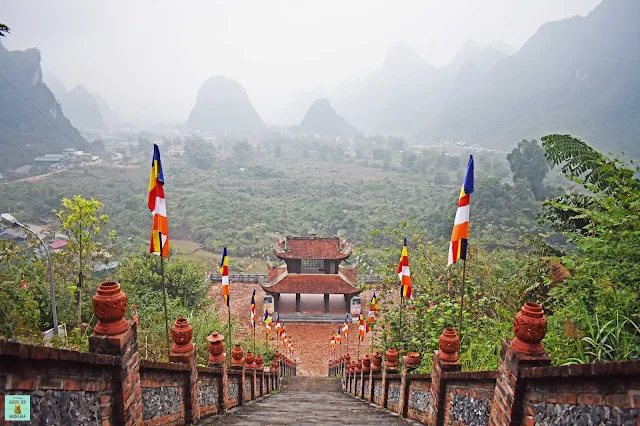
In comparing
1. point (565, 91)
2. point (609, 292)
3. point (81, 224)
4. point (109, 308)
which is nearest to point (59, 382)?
point (109, 308)

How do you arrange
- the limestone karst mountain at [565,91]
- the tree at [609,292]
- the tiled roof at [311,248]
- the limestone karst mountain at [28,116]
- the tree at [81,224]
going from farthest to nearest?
the limestone karst mountain at [28,116] < the limestone karst mountain at [565,91] < the tiled roof at [311,248] < the tree at [81,224] < the tree at [609,292]

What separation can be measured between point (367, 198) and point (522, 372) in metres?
74.2

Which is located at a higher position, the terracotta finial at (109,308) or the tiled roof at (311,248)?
the terracotta finial at (109,308)

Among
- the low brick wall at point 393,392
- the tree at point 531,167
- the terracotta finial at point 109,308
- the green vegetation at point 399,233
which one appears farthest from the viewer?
the tree at point 531,167

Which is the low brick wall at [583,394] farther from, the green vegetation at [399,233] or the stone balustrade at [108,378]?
the stone balustrade at [108,378]

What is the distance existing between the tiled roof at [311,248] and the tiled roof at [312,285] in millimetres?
1352

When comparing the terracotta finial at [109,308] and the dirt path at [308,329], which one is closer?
the terracotta finial at [109,308]

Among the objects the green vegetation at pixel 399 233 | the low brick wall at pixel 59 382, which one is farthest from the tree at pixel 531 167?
the low brick wall at pixel 59 382

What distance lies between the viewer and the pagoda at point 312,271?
82.5ft

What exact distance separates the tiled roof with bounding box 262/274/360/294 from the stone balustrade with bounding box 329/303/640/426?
1963cm

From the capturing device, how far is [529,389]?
10.3 feet

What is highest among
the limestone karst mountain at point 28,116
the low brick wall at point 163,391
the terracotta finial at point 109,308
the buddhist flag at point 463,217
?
the limestone karst mountain at point 28,116

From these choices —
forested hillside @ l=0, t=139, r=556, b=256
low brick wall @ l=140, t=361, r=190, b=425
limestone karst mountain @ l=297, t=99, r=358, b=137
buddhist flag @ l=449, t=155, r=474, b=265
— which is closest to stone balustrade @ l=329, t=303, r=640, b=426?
buddhist flag @ l=449, t=155, r=474, b=265

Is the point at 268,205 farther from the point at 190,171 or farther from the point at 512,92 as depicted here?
the point at 512,92
